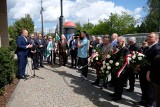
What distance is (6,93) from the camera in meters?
8.02

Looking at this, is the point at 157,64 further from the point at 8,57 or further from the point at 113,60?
the point at 8,57

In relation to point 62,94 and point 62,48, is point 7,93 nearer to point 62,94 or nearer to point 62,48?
point 62,94

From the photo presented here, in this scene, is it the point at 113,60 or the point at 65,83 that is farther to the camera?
the point at 65,83

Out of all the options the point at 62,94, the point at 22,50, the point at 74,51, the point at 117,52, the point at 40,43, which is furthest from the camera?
the point at 40,43

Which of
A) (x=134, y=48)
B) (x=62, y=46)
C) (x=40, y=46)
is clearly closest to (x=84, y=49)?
(x=134, y=48)

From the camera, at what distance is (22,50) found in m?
10.3

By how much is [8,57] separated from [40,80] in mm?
2086

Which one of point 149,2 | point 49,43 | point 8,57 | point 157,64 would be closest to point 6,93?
point 8,57

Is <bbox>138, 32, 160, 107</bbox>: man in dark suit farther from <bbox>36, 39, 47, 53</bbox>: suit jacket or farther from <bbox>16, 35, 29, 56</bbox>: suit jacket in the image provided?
<bbox>36, 39, 47, 53</bbox>: suit jacket

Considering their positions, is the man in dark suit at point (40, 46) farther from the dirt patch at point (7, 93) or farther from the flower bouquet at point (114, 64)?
the flower bouquet at point (114, 64)

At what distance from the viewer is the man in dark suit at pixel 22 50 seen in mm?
10105

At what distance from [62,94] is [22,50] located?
3.22 m

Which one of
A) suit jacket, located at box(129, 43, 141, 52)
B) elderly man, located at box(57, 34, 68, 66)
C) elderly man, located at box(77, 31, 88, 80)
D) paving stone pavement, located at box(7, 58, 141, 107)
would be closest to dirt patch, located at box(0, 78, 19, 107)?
paving stone pavement, located at box(7, 58, 141, 107)

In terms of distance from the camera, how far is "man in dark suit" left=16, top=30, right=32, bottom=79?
10.1 metres
